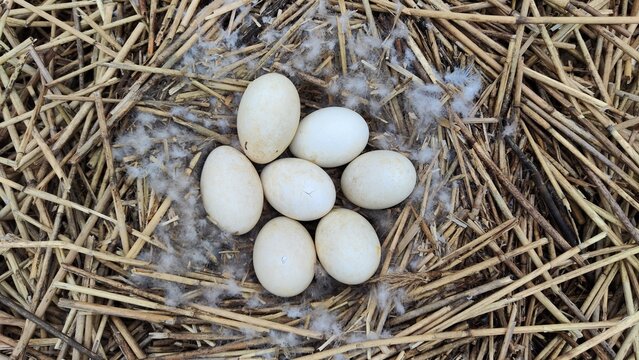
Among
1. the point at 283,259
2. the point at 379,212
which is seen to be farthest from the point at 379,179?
the point at 283,259

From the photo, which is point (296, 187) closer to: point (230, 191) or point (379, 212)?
point (230, 191)

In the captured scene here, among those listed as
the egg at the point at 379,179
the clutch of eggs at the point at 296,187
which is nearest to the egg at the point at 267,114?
the clutch of eggs at the point at 296,187

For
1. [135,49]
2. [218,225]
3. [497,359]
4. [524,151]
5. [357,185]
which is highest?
[135,49]

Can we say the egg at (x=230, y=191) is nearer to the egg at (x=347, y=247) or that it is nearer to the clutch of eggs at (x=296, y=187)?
the clutch of eggs at (x=296, y=187)

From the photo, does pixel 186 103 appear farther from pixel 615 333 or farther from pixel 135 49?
pixel 615 333

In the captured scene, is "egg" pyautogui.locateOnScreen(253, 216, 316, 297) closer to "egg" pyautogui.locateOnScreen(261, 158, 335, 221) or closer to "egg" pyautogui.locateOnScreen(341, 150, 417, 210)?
"egg" pyautogui.locateOnScreen(261, 158, 335, 221)

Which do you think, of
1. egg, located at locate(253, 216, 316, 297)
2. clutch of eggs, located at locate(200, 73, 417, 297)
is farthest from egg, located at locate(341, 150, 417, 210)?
egg, located at locate(253, 216, 316, 297)

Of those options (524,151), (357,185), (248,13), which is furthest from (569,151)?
(248,13)
